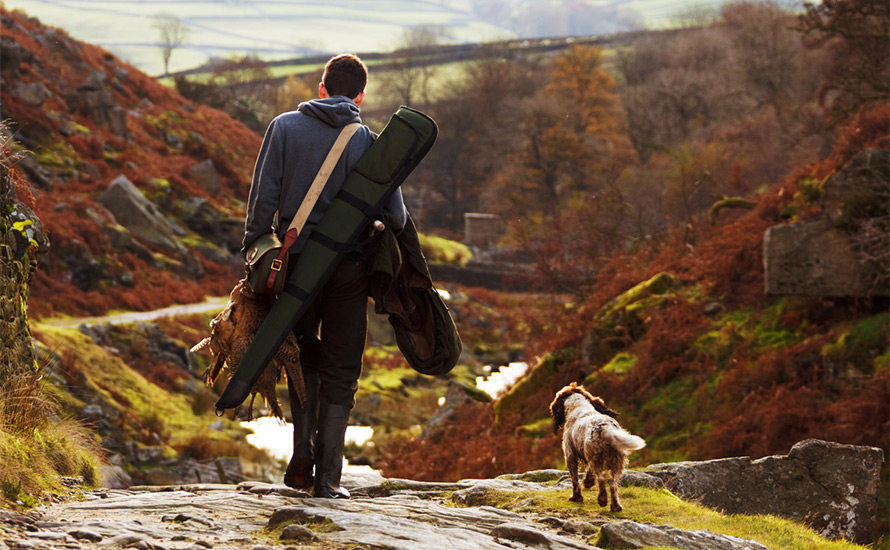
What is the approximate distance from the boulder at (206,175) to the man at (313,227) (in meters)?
36.1

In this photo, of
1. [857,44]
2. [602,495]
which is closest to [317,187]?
[602,495]

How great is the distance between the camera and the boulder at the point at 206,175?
1615 inches

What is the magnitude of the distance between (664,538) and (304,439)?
2259mm

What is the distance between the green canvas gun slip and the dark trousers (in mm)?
218

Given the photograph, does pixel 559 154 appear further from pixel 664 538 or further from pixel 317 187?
pixel 664 538

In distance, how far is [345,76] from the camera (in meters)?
6.07

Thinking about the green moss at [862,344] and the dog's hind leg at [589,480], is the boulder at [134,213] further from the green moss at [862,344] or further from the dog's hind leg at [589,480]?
the dog's hind leg at [589,480]

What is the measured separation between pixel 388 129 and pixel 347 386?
5.25 ft

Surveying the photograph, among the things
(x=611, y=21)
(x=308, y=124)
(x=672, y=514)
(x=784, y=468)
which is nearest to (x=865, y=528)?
(x=784, y=468)

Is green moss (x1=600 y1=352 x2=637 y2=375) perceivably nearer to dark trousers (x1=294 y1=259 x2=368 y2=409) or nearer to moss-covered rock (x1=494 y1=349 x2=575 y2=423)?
moss-covered rock (x1=494 y1=349 x2=575 y2=423)

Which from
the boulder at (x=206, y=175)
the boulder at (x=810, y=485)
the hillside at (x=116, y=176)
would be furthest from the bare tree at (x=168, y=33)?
the boulder at (x=810, y=485)

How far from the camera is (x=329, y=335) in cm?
602

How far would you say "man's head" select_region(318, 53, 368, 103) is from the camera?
6.07 m

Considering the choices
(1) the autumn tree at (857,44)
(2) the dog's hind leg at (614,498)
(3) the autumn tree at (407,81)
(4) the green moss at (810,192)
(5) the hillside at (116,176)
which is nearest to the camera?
(2) the dog's hind leg at (614,498)
